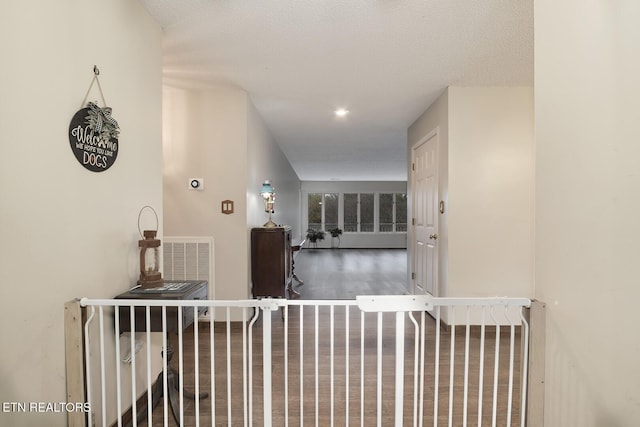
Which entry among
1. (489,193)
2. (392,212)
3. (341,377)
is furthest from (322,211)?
(341,377)

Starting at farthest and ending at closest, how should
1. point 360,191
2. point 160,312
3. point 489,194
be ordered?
point 360,191, point 489,194, point 160,312

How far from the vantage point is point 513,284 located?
130 inches

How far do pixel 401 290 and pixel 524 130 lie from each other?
291cm

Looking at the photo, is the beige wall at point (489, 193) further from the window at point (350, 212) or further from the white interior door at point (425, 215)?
the window at point (350, 212)

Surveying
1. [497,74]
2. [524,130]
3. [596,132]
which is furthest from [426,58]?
[596,132]

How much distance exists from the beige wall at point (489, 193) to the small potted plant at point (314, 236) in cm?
842

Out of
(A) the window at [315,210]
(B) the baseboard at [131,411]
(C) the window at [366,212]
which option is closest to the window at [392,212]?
(C) the window at [366,212]

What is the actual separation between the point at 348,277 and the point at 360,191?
6261 millimetres

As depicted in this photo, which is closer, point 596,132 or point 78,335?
point 596,132

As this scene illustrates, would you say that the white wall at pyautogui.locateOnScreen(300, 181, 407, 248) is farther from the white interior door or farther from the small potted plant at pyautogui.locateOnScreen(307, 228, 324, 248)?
the white interior door

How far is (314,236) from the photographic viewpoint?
11.6m

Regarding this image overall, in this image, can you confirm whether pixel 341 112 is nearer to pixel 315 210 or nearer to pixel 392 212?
pixel 315 210

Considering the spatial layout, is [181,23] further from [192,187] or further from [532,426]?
[532,426]

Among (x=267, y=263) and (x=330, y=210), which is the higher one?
(x=330, y=210)
